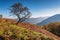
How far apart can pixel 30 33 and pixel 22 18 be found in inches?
169

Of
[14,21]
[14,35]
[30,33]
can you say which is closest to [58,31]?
[14,21]

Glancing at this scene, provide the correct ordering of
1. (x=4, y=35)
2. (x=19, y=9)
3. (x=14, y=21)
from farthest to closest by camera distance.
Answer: (x=14, y=21)
(x=19, y=9)
(x=4, y=35)

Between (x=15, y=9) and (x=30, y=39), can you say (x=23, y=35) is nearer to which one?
(x=30, y=39)

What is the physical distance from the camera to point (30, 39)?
23.1 meters

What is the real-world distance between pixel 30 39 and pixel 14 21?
8436 mm

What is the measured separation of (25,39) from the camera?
22.6 metres

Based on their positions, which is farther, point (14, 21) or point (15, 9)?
point (14, 21)

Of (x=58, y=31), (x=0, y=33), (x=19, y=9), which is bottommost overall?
(x=58, y=31)

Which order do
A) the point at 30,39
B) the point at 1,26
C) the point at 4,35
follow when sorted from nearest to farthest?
the point at 4,35 < the point at 30,39 < the point at 1,26

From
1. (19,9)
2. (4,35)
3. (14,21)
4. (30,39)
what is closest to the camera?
(4,35)

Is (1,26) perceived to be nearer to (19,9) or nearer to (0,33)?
(0,33)

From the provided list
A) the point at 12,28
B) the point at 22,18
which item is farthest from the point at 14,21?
the point at 12,28

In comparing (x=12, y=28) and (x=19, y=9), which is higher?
(x=19, y=9)

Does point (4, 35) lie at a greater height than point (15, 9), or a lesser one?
lesser
